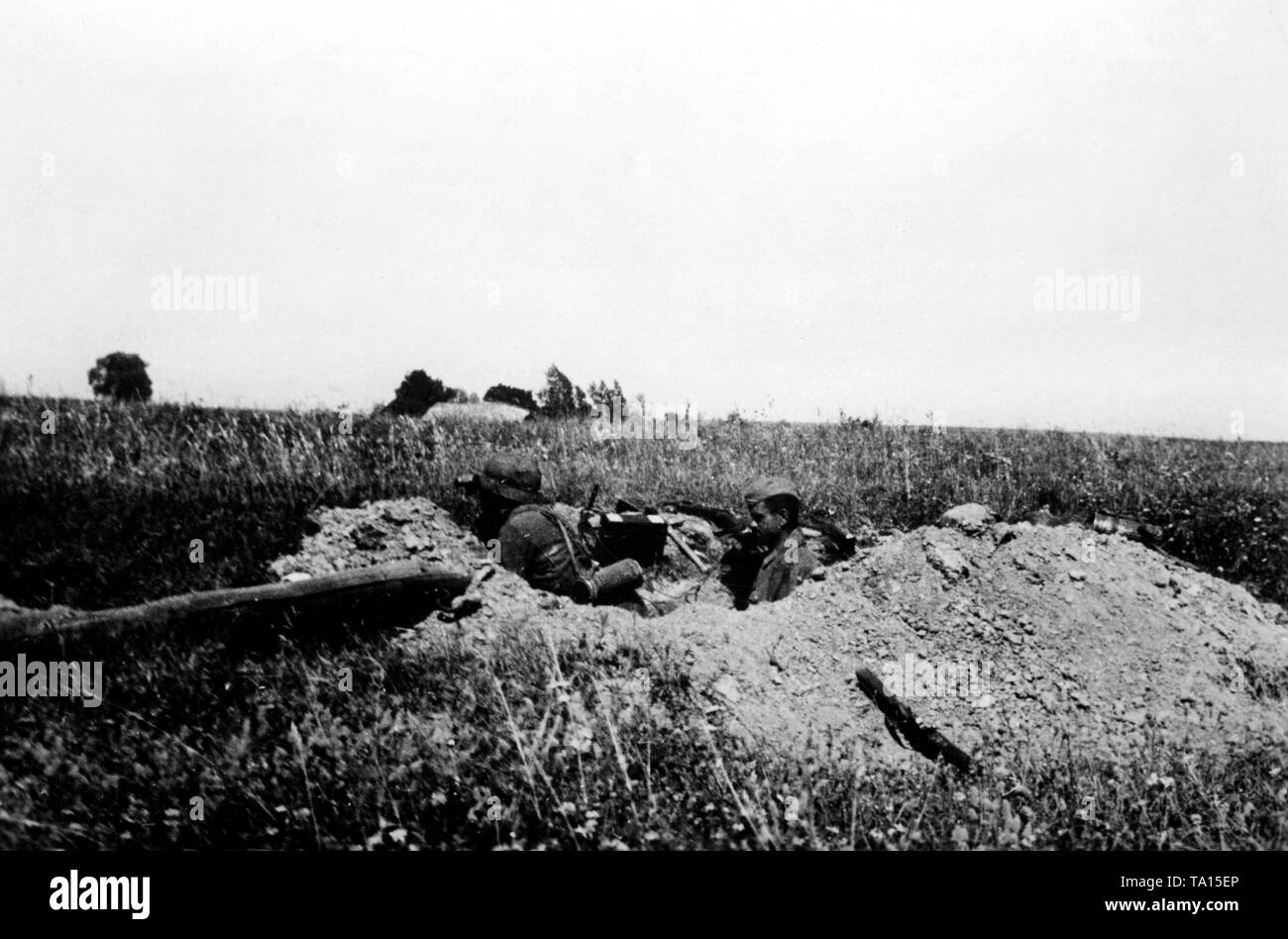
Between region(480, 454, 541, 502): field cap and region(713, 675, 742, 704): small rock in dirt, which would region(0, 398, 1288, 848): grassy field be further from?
region(480, 454, 541, 502): field cap

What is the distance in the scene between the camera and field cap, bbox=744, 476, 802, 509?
6652 mm

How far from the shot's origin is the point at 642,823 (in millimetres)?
3037

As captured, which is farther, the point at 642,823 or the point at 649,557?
the point at 649,557

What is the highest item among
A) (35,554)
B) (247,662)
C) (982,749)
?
(35,554)

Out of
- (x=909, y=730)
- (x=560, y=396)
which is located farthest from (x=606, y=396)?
(x=909, y=730)

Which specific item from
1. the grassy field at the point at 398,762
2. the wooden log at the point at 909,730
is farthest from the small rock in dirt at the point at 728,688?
the wooden log at the point at 909,730

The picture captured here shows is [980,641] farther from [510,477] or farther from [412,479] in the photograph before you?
[412,479]

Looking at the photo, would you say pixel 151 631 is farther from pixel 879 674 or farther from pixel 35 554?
pixel 879 674

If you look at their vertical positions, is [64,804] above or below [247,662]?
below

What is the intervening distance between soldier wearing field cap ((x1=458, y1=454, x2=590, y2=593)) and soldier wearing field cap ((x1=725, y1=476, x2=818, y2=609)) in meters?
1.76

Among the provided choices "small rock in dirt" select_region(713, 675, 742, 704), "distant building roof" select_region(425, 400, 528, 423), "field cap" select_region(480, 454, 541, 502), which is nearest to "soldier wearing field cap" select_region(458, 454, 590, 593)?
"field cap" select_region(480, 454, 541, 502)
